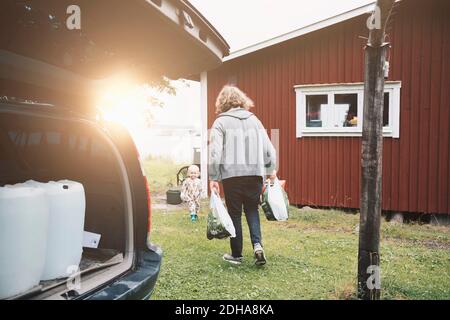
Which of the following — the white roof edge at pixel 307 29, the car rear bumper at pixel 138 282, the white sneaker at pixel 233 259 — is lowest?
the white sneaker at pixel 233 259

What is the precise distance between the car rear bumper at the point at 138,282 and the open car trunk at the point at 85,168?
8cm

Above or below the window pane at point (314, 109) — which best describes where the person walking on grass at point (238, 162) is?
below

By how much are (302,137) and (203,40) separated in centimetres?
668

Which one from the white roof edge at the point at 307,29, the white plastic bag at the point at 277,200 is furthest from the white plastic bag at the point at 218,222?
the white roof edge at the point at 307,29

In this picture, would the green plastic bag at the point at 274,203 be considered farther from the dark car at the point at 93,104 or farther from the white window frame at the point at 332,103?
the white window frame at the point at 332,103

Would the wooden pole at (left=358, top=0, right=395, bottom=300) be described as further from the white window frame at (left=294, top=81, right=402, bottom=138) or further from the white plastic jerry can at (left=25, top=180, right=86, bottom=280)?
the white window frame at (left=294, top=81, right=402, bottom=138)

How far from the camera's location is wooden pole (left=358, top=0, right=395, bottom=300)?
127 inches

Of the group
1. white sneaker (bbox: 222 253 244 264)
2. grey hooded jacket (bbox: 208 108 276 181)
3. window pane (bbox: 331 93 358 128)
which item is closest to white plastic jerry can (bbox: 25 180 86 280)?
grey hooded jacket (bbox: 208 108 276 181)

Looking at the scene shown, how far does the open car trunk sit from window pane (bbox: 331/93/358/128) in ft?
21.7

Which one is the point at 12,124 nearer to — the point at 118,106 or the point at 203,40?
the point at 118,106

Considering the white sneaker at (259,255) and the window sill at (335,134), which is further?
the window sill at (335,134)

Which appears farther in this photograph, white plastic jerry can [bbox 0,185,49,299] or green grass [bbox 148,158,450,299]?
green grass [bbox 148,158,450,299]

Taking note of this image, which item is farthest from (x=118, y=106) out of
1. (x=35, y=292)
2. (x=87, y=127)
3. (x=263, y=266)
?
(x=263, y=266)

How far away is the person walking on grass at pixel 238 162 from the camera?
419 centimetres
